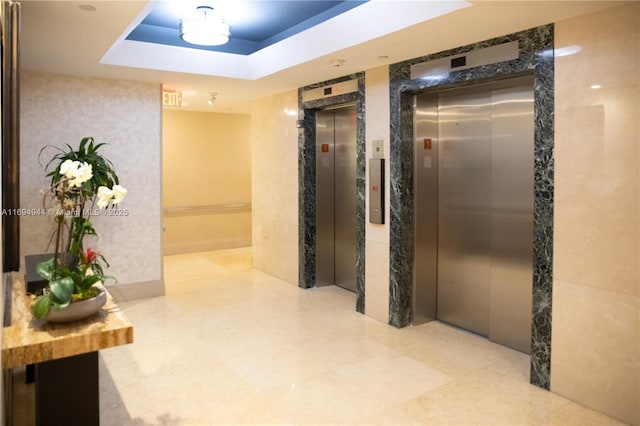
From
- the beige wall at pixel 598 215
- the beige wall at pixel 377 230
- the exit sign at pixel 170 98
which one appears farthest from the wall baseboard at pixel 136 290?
the beige wall at pixel 598 215

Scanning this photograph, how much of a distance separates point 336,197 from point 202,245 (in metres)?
3.85

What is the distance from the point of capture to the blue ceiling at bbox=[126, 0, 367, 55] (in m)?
4.77

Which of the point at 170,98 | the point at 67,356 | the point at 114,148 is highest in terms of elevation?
the point at 170,98

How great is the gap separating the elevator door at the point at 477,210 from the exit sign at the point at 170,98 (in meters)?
3.36

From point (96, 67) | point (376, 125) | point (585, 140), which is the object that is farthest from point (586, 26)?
Answer: point (96, 67)

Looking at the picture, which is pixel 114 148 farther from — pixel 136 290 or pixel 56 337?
pixel 56 337

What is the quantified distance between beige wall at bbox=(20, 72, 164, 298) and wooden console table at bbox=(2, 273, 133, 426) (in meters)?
3.31

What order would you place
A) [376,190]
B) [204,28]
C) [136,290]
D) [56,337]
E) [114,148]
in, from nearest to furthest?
[56,337] → [204,28] → [376,190] → [114,148] → [136,290]

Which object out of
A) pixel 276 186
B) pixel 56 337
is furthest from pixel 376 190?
pixel 56 337

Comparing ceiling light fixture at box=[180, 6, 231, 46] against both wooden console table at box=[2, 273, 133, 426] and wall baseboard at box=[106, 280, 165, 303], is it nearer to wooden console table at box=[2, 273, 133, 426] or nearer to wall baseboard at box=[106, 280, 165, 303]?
wooden console table at box=[2, 273, 133, 426]

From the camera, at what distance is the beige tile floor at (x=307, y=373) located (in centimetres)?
Answer: 322

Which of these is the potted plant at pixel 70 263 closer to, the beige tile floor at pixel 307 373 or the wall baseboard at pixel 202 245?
the beige tile floor at pixel 307 373

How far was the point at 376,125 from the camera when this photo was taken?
16.6ft

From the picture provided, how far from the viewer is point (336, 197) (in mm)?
6496
